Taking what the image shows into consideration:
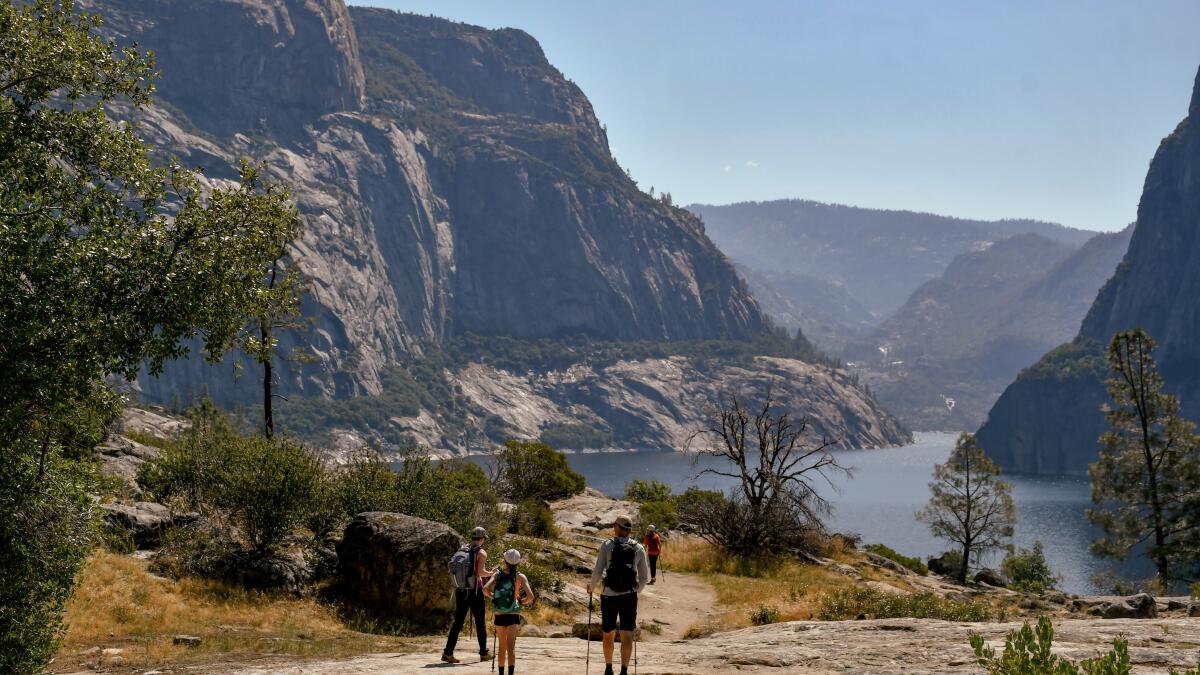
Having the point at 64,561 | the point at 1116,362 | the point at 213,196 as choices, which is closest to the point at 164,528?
the point at 64,561

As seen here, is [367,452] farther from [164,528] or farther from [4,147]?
[4,147]

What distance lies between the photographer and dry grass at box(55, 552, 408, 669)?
1827cm

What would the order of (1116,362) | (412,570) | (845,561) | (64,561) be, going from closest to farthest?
(64,561)
(412,570)
(845,561)
(1116,362)

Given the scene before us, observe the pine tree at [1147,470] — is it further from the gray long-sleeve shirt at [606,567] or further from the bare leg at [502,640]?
the bare leg at [502,640]

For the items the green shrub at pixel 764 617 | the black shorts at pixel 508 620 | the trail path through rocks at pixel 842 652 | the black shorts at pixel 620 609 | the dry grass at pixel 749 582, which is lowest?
the dry grass at pixel 749 582

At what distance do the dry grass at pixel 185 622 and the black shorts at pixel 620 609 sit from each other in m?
6.53

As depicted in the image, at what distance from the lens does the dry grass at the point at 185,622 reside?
18266 mm

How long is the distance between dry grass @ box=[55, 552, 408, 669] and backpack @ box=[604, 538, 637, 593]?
22.8ft

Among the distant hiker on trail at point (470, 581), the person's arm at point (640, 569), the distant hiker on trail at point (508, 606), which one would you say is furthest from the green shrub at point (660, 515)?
the person's arm at point (640, 569)

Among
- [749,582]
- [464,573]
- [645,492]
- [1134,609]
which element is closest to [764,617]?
[749,582]

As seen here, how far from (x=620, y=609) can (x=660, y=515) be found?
3503 centimetres

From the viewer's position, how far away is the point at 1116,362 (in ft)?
154

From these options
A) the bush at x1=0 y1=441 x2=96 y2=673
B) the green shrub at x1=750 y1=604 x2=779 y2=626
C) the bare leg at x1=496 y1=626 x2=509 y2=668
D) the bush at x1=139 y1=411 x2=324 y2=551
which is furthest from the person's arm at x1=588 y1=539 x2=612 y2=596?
the bush at x1=139 y1=411 x2=324 y2=551

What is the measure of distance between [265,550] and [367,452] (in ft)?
18.2
